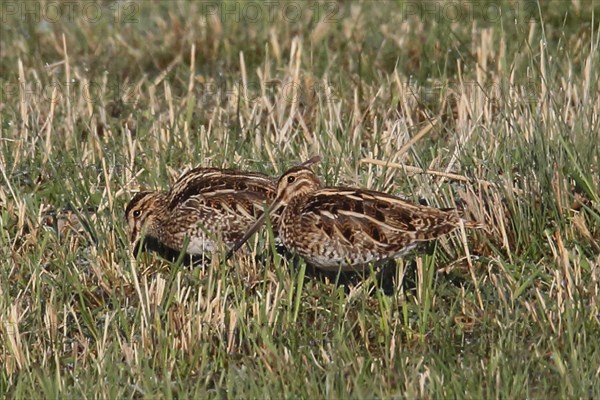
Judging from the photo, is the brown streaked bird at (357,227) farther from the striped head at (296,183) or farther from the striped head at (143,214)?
the striped head at (143,214)

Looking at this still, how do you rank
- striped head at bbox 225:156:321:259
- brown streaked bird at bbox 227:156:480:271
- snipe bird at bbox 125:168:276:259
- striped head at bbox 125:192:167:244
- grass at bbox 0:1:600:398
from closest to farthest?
grass at bbox 0:1:600:398
brown streaked bird at bbox 227:156:480:271
striped head at bbox 225:156:321:259
snipe bird at bbox 125:168:276:259
striped head at bbox 125:192:167:244

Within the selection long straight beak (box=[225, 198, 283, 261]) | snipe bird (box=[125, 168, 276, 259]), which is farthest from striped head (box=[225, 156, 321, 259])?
snipe bird (box=[125, 168, 276, 259])

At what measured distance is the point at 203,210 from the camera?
231 inches

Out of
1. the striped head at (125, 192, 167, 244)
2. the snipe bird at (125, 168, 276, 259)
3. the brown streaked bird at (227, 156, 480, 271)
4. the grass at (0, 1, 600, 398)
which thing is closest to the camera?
the grass at (0, 1, 600, 398)

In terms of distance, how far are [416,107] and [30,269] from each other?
2812 millimetres

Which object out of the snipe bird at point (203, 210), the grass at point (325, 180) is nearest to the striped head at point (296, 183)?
the snipe bird at point (203, 210)

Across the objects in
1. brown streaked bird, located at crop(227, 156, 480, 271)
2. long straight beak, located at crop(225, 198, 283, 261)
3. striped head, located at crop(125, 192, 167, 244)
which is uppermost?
brown streaked bird, located at crop(227, 156, 480, 271)

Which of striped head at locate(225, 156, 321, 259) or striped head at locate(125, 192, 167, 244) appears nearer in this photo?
striped head at locate(225, 156, 321, 259)

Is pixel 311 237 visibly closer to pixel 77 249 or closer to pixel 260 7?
pixel 77 249

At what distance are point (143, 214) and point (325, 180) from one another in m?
0.92

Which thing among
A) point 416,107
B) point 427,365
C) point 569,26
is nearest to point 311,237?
point 427,365

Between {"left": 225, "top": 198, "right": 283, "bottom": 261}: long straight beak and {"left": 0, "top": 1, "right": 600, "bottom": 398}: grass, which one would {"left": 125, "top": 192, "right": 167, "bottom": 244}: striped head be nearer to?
{"left": 0, "top": 1, "right": 600, "bottom": 398}: grass

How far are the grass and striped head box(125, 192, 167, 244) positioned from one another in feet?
0.30

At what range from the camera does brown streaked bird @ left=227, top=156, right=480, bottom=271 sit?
5.28 metres
